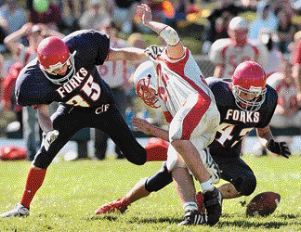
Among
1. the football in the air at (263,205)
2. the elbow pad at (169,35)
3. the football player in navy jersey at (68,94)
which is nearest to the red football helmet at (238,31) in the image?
the football player in navy jersey at (68,94)

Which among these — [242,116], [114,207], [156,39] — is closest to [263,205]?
[242,116]

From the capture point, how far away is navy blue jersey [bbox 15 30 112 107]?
24.6 ft

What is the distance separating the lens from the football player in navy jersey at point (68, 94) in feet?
24.2

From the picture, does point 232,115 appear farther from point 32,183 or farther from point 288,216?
point 32,183

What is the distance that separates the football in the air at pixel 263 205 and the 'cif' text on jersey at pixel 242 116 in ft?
2.04

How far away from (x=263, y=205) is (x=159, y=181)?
2.63 ft

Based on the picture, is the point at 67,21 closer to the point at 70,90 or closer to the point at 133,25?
the point at 133,25

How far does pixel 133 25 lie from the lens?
1723 cm

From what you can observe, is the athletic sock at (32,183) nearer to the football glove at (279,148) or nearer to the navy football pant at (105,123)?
the navy football pant at (105,123)

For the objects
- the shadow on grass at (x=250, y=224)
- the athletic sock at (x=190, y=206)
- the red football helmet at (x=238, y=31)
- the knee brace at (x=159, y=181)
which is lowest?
the red football helmet at (x=238, y=31)

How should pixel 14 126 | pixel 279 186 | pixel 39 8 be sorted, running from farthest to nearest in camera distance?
1. pixel 39 8
2. pixel 14 126
3. pixel 279 186

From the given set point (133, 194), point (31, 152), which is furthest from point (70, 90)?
point (31, 152)

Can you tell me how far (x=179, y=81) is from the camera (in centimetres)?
723

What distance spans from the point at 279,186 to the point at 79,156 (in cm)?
393
